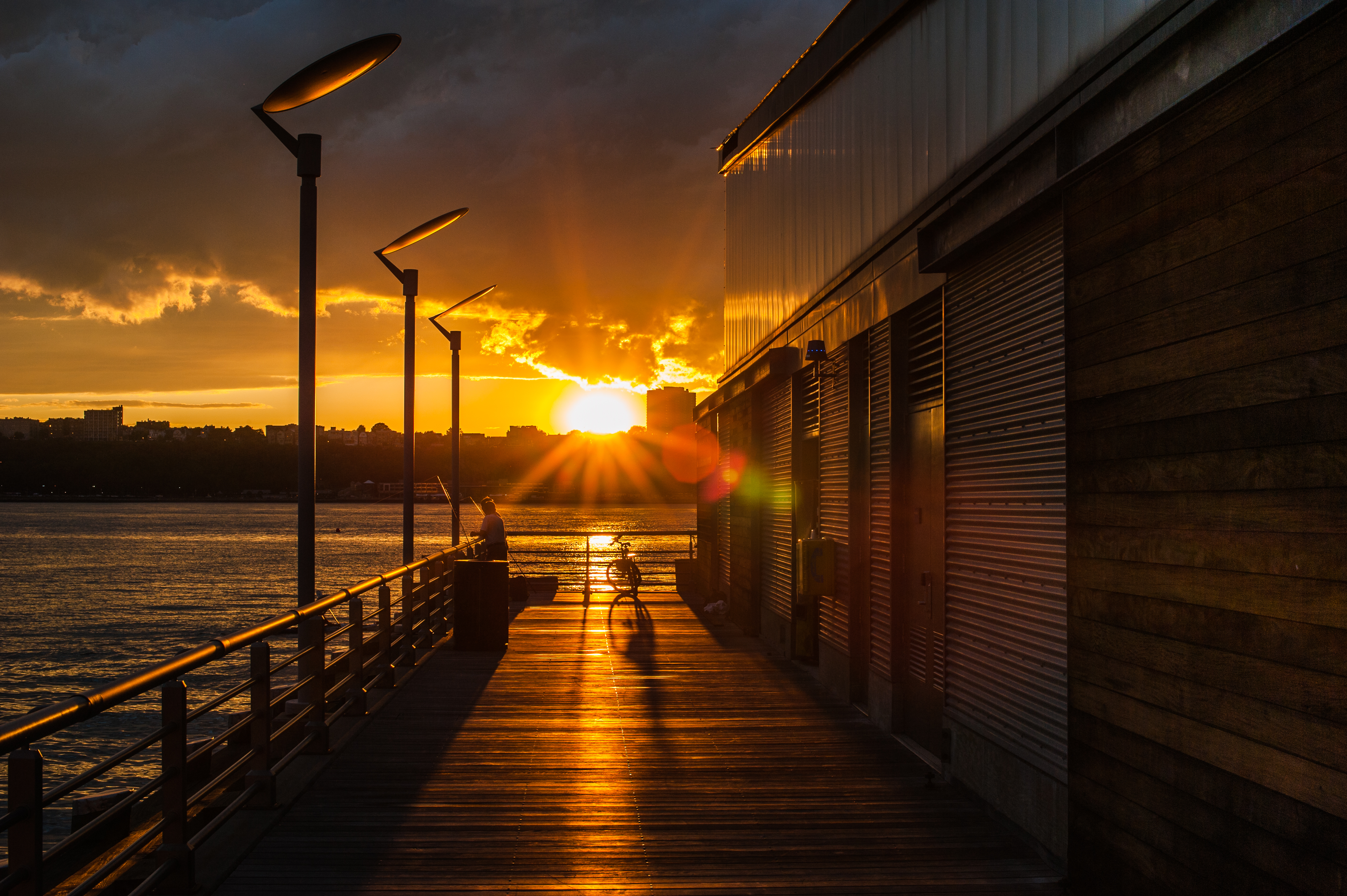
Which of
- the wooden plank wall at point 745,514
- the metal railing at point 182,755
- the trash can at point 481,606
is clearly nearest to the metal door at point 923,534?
the metal railing at point 182,755

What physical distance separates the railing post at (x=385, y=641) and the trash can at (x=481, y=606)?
2.40 metres

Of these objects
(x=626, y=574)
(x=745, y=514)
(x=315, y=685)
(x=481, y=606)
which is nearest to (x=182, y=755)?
(x=315, y=685)

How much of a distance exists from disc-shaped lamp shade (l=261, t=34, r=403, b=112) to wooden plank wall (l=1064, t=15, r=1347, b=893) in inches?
227

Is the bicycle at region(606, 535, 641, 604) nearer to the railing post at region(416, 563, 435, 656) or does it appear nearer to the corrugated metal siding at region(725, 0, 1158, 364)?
the corrugated metal siding at region(725, 0, 1158, 364)

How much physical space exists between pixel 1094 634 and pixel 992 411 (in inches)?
79.9

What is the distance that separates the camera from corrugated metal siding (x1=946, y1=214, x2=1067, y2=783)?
214 inches

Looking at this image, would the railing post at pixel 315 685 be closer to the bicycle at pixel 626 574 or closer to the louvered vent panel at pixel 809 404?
the louvered vent panel at pixel 809 404

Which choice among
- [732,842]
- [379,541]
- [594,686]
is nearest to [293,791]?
[732,842]

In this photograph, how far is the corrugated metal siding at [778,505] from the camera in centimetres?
1273

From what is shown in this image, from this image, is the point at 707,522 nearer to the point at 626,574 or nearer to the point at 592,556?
the point at 626,574

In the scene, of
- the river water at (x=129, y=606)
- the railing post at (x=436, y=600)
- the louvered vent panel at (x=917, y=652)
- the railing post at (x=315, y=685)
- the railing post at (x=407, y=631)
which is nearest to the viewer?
the railing post at (x=315, y=685)

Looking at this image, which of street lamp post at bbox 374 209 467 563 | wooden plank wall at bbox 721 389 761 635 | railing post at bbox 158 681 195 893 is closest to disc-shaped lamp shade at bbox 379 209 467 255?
street lamp post at bbox 374 209 467 563

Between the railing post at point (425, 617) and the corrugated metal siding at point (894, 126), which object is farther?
the railing post at point (425, 617)

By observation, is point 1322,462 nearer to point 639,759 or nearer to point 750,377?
point 639,759
